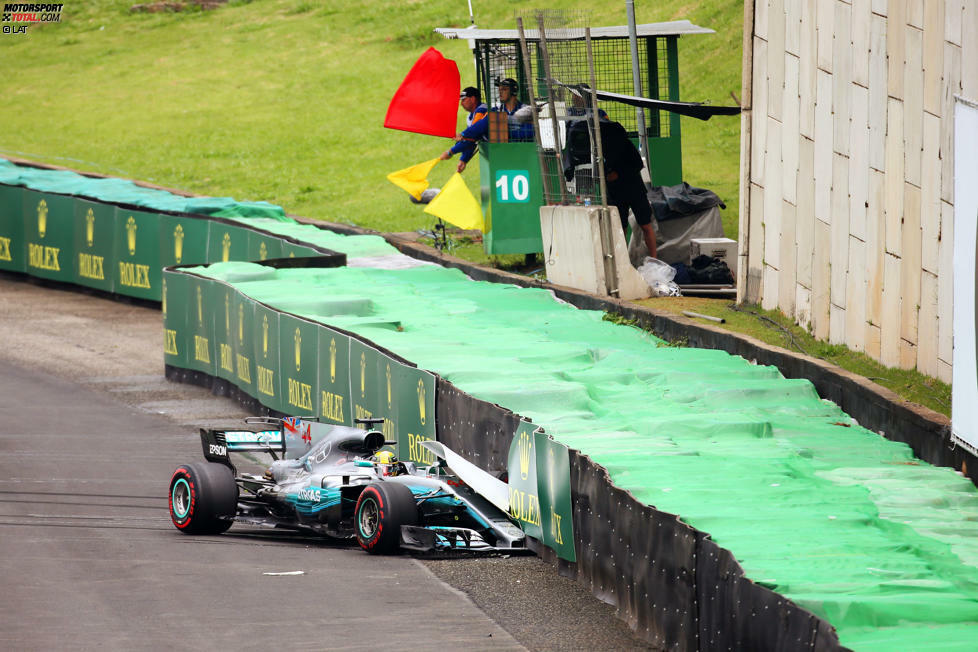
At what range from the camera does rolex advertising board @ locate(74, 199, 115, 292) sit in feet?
87.0

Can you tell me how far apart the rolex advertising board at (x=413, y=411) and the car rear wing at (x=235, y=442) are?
1.30m

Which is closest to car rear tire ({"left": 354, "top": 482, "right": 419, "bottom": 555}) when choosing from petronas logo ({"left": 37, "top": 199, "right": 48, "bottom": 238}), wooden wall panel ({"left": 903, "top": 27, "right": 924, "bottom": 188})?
wooden wall panel ({"left": 903, "top": 27, "right": 924, "bottom": 188})

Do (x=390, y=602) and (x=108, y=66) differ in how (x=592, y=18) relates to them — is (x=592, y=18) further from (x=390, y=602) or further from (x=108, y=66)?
(x=390, y=602)

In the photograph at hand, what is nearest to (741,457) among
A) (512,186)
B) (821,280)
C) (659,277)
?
(821,280)

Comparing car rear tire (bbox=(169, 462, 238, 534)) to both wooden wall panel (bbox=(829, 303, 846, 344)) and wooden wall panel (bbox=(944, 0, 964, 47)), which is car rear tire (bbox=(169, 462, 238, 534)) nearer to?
wooden wall panel (bbox=(829, 303, 846, 344))

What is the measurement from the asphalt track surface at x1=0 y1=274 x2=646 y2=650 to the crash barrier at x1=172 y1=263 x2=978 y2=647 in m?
0.66

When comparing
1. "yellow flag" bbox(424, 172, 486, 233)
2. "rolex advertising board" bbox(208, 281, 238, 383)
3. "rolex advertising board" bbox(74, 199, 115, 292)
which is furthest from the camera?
"rolex advertising board" bbox(74, 199, 115, 292)

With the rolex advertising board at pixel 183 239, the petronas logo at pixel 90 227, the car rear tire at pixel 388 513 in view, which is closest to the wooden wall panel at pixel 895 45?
the car rear tire at pixel 388 513

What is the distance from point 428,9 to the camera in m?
51.3

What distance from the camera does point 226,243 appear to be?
24.9 meters

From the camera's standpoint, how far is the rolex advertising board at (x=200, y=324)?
66.3 ft

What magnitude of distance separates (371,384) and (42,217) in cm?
1482

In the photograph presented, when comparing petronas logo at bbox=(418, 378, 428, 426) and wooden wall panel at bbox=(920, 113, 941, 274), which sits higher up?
wooden wall panel at bbox=(920, 113, 941, 274)

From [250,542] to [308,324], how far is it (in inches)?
193
